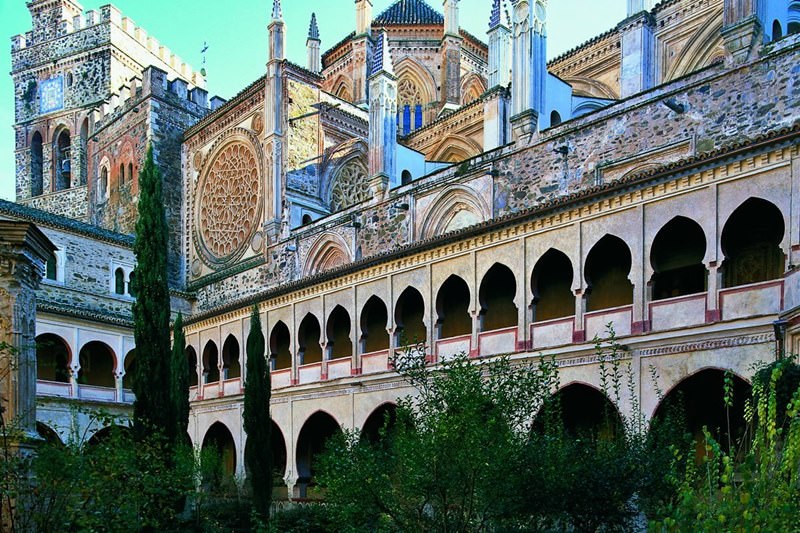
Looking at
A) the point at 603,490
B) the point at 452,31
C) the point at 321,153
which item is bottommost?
the point at 603,490

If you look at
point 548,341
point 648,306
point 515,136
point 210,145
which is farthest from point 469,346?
point 210,145

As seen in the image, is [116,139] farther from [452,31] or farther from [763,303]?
[763,303]

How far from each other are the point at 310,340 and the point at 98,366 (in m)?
10.2

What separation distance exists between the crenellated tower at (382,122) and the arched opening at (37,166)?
26696 millimetres

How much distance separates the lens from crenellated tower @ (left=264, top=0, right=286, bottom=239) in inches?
1070

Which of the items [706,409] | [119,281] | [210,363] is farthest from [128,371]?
[706,409]

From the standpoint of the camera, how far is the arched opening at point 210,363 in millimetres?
25109

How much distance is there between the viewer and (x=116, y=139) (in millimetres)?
35062

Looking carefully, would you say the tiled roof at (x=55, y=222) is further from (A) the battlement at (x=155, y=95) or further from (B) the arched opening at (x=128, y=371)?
(A) the battlement at (x=155, y=95)

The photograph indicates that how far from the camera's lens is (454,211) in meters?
20.1

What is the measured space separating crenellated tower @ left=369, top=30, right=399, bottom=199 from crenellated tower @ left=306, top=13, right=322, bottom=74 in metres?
14.2

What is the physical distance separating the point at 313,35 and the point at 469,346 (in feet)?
86.1

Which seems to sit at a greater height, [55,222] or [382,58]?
[382,58]

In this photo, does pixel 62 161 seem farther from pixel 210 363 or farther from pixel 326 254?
pixel 326 254
